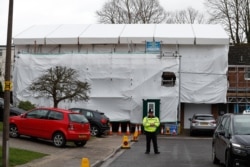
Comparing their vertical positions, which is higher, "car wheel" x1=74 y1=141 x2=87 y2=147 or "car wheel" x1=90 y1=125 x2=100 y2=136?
"car wheel" x1=90 y1=125 x2=100 y2=136

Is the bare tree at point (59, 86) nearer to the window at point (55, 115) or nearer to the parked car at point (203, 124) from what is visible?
the parked car at point (203, 124)

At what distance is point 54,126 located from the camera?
20.2 m

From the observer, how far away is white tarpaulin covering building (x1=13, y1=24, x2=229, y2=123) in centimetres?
3819

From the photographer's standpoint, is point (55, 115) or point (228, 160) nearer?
point (228, 160)

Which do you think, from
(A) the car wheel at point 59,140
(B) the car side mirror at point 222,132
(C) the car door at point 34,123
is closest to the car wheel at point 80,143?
(A) the car wheel at point 59,140

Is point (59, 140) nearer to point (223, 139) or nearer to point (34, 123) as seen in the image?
point (34, 123)

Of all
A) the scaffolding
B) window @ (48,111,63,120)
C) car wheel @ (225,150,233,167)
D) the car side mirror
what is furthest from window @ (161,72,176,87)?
car wheel @ (225,150,233,167)

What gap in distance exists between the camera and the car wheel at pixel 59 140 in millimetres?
20047

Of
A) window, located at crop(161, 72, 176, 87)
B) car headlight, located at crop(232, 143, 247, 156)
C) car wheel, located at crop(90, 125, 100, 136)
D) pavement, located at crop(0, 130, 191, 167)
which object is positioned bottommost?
pavement, located at crop(0, 130, 191, 167)

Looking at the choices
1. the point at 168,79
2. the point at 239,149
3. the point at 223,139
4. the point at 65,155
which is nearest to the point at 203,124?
the point at 168,79

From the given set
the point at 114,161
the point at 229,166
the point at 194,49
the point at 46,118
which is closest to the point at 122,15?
the point at 194,49

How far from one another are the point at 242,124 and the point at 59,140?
367 inches

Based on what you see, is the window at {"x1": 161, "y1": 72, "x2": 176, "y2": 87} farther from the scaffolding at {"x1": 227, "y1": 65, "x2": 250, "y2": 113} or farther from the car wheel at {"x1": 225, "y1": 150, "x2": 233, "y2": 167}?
the car wheel at {"x1": 225, "y1": 150, "x2": 233, "y2": 167}

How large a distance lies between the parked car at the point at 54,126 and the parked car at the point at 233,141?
7.13 metres
